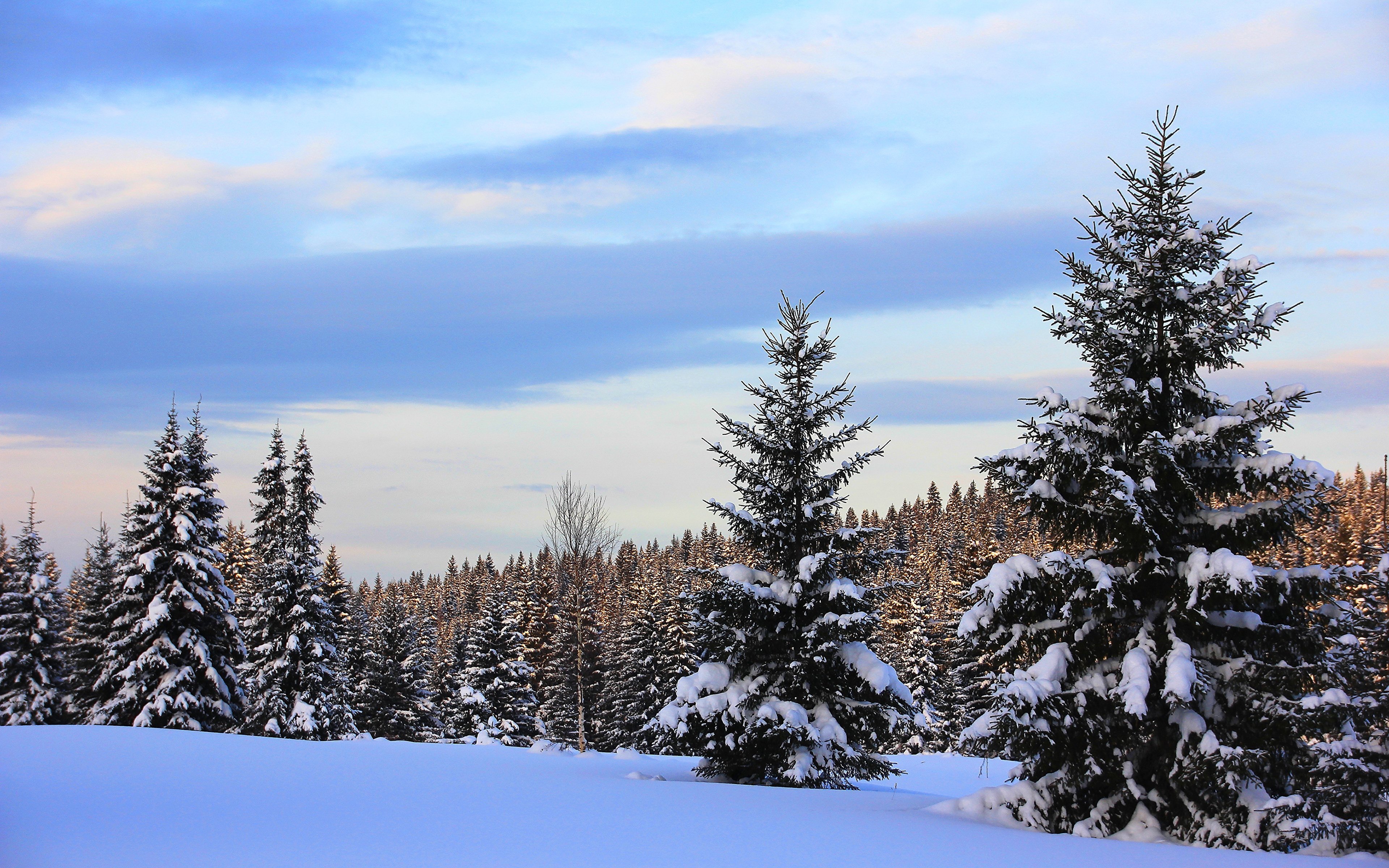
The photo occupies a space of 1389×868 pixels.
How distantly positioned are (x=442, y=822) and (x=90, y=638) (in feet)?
119

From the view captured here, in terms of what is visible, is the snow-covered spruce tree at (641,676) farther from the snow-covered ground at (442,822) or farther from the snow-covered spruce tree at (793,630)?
the snow-covered ground at (442,822)

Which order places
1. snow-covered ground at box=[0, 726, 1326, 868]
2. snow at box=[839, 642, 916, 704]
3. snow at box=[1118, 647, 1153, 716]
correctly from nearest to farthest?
1. snow-covered ground at box=[0, 726, 1326, 868]
2. snow at box=[1118, 647, 1153, 716]
3. snow at box=[839, 642, 916, 704]

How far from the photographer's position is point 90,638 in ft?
122

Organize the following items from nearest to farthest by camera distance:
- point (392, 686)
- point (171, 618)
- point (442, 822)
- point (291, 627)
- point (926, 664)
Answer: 1. point (442, 822)
2. point (171, 618)
3. point (291, 627)
4. point (392, 686)
5. point (926, 664)

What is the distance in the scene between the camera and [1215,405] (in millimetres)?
11828

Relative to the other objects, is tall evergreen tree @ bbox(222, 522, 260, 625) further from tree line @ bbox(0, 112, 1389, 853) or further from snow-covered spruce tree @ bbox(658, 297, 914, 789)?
snow-covered spruce tree @ bbox(658, 297, 914, 789)

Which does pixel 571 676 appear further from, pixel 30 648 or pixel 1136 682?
pixel 1136 682

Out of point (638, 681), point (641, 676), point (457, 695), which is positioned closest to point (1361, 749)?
point (641, 676)

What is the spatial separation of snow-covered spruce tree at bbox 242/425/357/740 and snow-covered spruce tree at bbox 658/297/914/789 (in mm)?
24233

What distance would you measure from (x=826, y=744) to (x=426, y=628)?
52201 millimetres

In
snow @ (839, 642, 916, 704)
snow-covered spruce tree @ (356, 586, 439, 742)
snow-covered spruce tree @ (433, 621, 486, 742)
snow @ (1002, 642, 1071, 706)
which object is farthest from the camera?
snow-covered spruce tree @ (356, 586, 439, 742)

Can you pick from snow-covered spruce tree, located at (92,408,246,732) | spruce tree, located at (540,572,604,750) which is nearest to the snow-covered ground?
snow-covered spruce tree, located at (92,408,246,732)

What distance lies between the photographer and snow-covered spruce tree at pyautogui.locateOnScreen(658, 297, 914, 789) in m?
16.8

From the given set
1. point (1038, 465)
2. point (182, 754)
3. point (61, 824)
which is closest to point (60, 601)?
point (182, 754)
